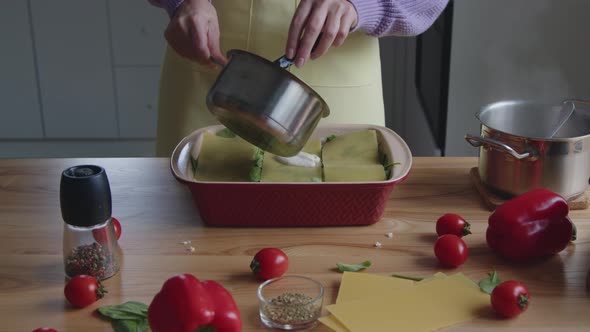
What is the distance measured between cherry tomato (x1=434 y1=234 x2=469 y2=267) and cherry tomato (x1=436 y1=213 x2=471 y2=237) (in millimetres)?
79

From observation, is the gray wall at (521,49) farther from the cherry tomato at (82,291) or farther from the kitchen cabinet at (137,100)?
the cherry tomato at (82,291)

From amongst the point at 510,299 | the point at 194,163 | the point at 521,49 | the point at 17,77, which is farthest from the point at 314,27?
the point at 17,77

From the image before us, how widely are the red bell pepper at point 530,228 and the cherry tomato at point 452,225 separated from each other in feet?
0.13

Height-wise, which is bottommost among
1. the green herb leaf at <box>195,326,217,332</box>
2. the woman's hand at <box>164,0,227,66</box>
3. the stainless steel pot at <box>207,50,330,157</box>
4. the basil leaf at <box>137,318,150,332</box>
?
the basil leaf at <box>137,318,150,332</box>

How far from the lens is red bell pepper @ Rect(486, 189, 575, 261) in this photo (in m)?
1.17

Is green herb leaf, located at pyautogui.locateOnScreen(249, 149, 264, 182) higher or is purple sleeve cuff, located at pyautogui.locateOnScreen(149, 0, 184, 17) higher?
purple sleeve cuff, located at pyautogui.locateOnScreen(149, 0, 184, 17)

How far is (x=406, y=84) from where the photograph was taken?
3.54m

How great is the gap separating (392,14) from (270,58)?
1.03 ft

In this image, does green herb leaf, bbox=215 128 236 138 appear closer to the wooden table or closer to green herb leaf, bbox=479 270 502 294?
the wooden table

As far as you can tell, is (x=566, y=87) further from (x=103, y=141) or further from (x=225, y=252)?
(x=103, y=141)

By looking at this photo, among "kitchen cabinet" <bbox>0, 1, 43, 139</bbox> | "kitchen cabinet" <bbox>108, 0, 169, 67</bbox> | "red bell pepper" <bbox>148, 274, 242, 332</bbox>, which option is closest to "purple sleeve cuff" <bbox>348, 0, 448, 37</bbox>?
"red bell pepper" <bbox>148, 274, 242, 332</bbox>

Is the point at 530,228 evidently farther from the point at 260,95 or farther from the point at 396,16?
the point at 396,16

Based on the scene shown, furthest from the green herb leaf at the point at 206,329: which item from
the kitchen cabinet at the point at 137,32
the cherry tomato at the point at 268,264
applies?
the kitchen cabinet at the point at 137,32

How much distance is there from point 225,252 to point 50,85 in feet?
8.35
